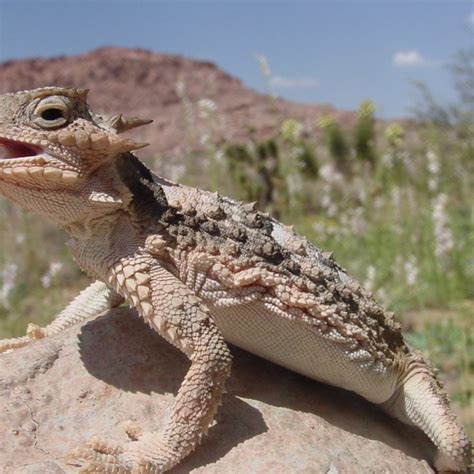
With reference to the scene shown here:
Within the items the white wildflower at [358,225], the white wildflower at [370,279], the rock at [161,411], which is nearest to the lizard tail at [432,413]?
the rock at [161,411]

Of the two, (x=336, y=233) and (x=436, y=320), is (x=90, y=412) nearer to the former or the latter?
(x=436, y=320)

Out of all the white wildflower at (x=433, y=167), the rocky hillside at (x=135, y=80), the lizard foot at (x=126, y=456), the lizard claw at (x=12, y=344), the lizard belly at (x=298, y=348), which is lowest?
the lizard foot at (x=126, y=456)

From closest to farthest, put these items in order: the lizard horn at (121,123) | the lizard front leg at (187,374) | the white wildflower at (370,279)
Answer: the lizard front leg at (187,374) → the lizard horn at (121,123) → the white wildflower at (370,279)

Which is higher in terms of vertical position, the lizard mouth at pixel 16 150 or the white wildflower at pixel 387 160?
the white wildflower at pixel 387 160

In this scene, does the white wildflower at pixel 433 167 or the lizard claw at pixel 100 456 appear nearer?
the lizard claw at pixel 100 456

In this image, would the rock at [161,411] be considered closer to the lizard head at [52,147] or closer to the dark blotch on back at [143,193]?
the dark blotch on back at [143,193]

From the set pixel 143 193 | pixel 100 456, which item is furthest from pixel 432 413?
A: pixel 143 193

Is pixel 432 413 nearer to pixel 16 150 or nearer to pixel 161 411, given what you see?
pixel 161 411

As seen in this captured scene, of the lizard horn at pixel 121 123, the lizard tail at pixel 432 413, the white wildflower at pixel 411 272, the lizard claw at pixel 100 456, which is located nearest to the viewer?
the lizard claw at pixel 100 456

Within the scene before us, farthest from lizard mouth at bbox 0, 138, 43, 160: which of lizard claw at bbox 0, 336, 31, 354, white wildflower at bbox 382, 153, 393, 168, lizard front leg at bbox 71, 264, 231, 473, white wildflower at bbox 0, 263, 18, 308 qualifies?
white wildflower at bbox 382, 153, 393, 168
